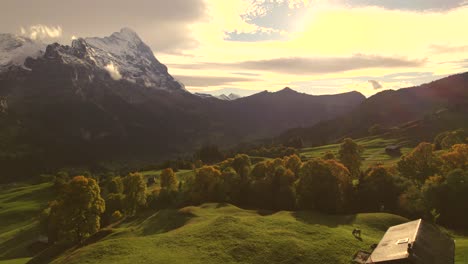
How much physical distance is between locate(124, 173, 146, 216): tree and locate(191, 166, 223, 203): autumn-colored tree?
19824mm

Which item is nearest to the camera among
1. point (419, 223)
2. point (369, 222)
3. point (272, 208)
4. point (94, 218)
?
point (419, 223)

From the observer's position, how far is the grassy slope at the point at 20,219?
115325 mm

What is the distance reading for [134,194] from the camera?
121000 mm

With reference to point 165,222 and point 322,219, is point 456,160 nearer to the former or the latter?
point 322,219

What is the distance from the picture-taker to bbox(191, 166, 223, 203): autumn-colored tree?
107 metres

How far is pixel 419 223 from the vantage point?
48.2 metres

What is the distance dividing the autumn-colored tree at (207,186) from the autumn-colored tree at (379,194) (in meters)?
39.0

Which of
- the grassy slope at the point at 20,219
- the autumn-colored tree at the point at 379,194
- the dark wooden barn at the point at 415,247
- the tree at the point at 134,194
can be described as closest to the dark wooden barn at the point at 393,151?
the autumn-colored tree at the point at 379,194

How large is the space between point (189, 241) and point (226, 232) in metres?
Result: 6.06

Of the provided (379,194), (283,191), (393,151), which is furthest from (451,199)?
(393,151)

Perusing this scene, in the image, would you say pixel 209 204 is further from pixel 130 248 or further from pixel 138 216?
pixel 130 248

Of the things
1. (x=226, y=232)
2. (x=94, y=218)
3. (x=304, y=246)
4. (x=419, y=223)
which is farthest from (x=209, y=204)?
(x=419, y=223)

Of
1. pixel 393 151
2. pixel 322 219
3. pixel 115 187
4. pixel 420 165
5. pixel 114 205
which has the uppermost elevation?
pixel 420 165

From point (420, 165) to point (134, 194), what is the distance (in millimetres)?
88034
